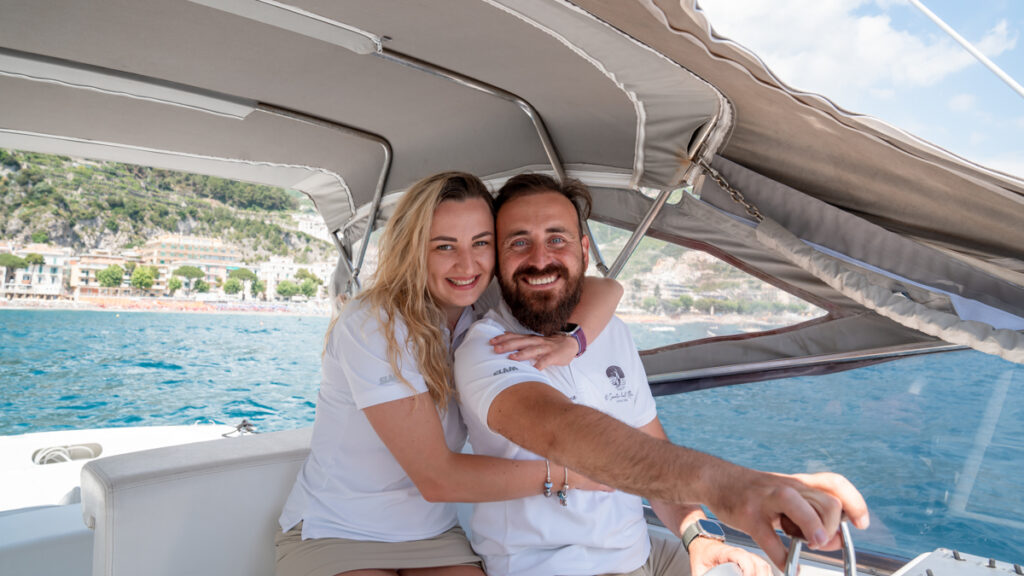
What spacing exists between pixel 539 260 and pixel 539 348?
1.22 ft

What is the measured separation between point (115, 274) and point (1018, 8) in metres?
65.3

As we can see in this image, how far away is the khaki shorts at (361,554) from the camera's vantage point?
4.71 feet

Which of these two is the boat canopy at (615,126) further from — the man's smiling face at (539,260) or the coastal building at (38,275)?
the coastal building at (38,275)

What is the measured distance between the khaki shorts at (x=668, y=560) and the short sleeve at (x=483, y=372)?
2.30 feet

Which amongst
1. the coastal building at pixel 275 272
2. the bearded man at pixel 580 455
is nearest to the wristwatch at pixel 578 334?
the bearded man at pixel 580 455

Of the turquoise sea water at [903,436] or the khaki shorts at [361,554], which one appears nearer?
the khaki shorts at [361,554]

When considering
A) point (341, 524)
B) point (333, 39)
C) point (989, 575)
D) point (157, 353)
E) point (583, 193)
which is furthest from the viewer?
point (157, 353)

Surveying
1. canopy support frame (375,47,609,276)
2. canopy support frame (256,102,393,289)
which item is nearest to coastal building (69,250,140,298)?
canopy support frame (256,102,393,289)

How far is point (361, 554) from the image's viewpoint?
1452 millimetres

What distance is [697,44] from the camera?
1.29m

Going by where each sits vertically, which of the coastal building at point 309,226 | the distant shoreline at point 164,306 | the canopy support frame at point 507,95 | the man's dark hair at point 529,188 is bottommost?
the distant shoreline at point 164,306

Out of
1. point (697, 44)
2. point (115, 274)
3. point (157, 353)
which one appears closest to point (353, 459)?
point (697, 44)

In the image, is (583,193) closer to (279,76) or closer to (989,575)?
(279,76)

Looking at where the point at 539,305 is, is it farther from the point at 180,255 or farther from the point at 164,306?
the point at 164,306
